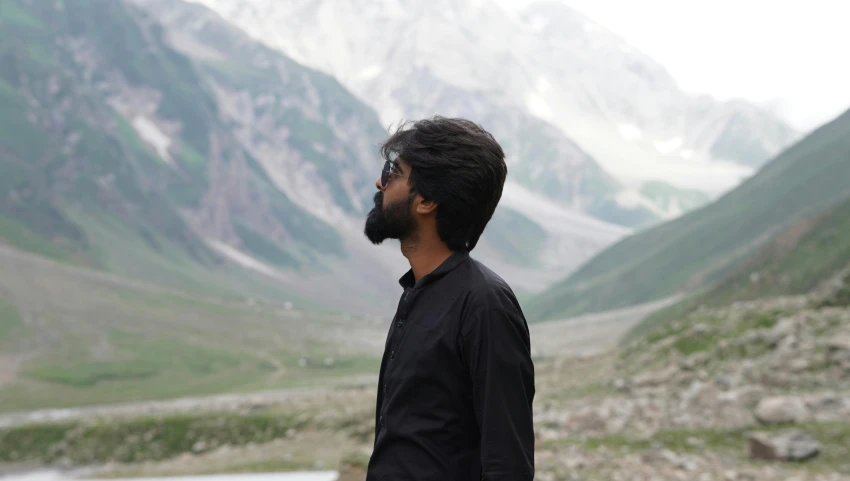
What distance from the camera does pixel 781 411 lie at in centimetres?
1762

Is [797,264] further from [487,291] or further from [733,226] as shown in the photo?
[733,226]

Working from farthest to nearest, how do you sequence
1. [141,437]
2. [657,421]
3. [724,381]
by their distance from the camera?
[141,437]
[724,381]
[657,421]

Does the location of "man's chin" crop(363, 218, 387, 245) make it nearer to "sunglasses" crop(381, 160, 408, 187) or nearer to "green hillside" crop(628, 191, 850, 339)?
"sunglasses" crop(381, 160, 408, 187)

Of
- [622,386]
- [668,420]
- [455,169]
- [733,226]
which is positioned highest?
[733,226]

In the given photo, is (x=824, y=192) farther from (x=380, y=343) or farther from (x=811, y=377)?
(x=811, y=377)

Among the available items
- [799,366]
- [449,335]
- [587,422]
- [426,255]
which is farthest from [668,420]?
[449,335]

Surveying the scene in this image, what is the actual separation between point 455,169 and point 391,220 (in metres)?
0.53

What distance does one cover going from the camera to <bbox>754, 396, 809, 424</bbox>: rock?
17469 millimetres

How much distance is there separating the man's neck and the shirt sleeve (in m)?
0.60

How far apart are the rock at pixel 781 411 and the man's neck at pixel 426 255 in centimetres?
1409

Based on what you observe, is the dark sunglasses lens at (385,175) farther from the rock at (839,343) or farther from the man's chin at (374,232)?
the rock at (839,343)

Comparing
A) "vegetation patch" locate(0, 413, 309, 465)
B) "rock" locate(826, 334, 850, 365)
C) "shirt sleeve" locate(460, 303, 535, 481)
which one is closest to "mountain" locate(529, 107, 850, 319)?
"vegetation patch" locate(0, 413, 309, 465)

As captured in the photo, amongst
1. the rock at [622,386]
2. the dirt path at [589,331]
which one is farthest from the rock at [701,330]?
the dirt path at [589,331]

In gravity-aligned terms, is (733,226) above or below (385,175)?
above
